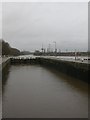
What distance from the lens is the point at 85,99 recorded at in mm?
10266

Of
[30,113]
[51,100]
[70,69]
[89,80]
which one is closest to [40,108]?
[30,113]

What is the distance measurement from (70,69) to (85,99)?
10098 mm

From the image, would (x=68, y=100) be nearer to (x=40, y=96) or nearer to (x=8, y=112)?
(x=40, y=96)

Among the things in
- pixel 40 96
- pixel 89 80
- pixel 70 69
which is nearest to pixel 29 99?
pixel 40 96

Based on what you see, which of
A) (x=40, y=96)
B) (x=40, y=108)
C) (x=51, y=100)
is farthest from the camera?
(x=40, y=96)

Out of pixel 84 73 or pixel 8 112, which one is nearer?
pixel 8 112

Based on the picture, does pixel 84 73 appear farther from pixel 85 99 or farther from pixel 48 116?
pixel 48 116

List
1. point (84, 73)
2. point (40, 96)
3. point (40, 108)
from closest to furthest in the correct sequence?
1. point (40, 108)
2. point (40, 96)
3. point (84, 73)

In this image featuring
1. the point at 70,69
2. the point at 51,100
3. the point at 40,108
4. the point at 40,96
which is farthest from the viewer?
the point at 70,69

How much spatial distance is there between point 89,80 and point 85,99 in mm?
4176

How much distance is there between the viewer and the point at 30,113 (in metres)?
7.94

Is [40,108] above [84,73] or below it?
below

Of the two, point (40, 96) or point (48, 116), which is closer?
point (48, 116)

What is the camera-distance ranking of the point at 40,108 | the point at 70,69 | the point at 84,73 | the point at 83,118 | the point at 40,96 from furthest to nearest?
the point at 70,69 → the point at 84,73 → the point at 40,96 → the point at 40,108 → the point at 83,118
